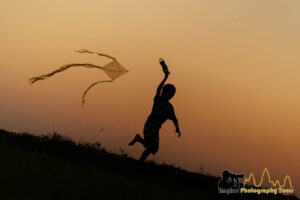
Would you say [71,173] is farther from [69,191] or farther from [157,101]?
[157,101]

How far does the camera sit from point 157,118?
11750mm

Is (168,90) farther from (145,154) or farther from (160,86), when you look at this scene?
(145,154)

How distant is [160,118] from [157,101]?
1.59 feet

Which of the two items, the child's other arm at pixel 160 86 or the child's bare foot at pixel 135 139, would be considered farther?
the child's bare foot at pixel 135 139

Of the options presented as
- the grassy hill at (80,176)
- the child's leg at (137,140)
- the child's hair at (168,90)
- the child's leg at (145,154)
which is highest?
the child's hair at (168,90)

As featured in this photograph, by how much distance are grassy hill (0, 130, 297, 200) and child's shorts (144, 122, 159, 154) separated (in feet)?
2.53

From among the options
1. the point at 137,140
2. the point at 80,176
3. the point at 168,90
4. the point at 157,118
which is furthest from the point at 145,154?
the point at 80,176

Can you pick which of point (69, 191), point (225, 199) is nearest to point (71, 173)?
point (69, 191)

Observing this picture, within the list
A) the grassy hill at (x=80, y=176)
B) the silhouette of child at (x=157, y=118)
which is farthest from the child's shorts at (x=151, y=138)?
the grassy hill at (x=80, y=176)

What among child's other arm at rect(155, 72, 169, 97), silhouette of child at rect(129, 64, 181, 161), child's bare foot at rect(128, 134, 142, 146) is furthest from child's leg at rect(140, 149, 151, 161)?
child's other arm at rect(155, 72, 169, 97)

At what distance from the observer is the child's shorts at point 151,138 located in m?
11.6

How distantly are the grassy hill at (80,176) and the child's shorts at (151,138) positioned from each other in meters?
0.77

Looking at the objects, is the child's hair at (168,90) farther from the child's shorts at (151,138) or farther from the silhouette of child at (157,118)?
the child's shorts at (151,138)

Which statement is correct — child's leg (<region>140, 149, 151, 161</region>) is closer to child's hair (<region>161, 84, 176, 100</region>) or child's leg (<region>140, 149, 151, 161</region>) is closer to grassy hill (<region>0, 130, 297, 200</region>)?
grassy hill (<region>0, 130, 297, 200</region>)
